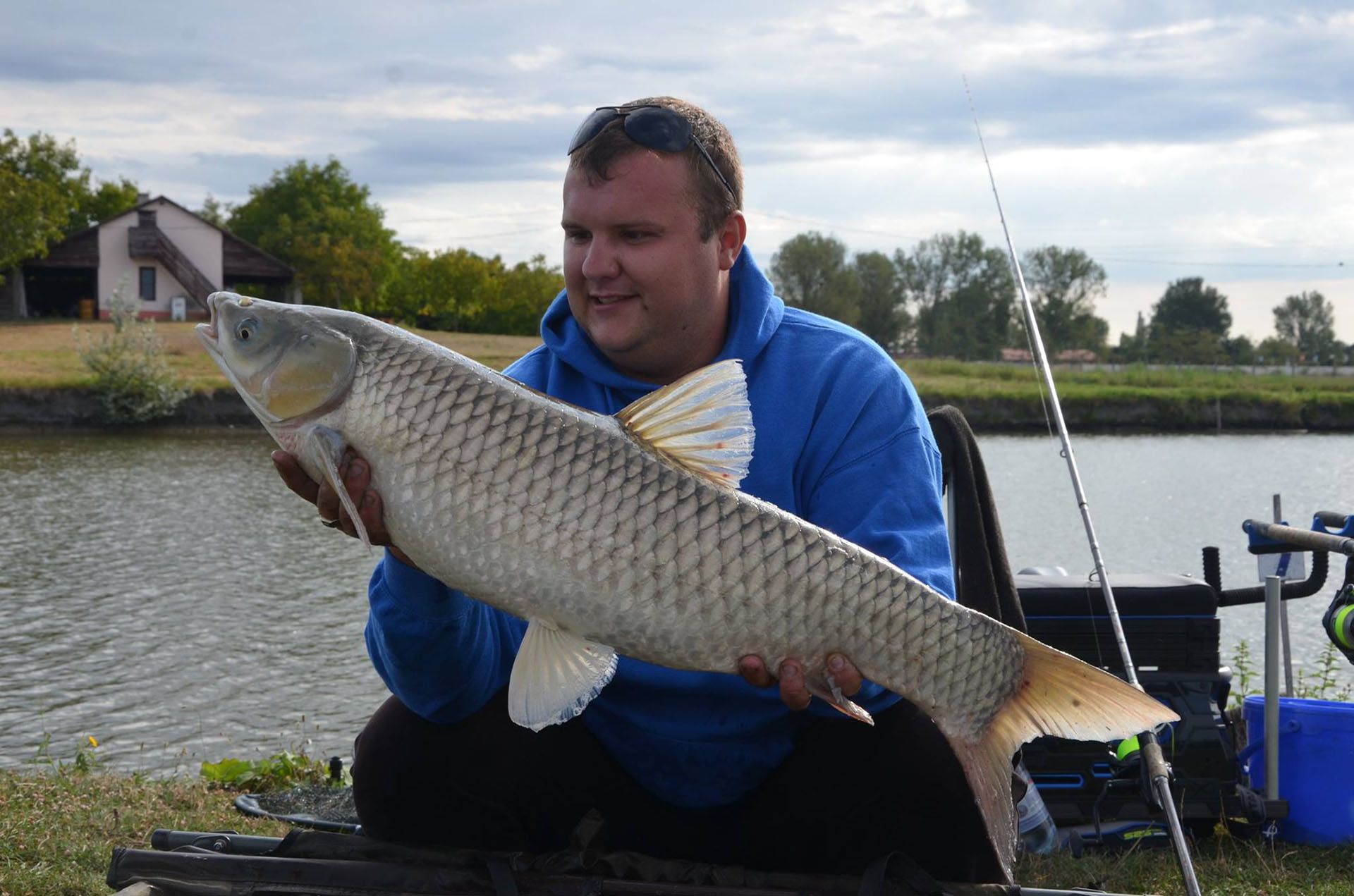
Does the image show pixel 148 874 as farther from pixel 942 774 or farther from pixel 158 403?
pixel 158 403

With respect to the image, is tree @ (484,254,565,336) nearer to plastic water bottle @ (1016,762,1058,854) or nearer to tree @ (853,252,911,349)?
tree @ (853,252,911,349)

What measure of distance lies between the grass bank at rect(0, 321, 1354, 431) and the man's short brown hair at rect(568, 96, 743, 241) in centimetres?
2398

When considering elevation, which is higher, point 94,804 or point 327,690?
point 94,804

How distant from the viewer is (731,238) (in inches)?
95.8

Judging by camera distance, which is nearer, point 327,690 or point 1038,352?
point 1038,352

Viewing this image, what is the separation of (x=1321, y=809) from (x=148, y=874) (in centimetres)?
293

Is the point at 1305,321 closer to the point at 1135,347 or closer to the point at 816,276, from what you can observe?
the point at 1135,347

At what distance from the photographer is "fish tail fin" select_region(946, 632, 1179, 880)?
5.98 feet

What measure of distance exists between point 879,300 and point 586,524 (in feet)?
209

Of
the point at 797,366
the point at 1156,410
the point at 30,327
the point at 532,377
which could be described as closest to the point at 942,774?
the point at 797,366

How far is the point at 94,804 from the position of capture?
3355 mm

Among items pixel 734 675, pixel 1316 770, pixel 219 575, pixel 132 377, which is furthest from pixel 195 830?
pixel 132 377

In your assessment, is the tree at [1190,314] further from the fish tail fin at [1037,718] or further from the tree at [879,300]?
the fish tail fin at [1037,718]

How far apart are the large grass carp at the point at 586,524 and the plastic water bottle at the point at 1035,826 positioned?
4.75 feet
